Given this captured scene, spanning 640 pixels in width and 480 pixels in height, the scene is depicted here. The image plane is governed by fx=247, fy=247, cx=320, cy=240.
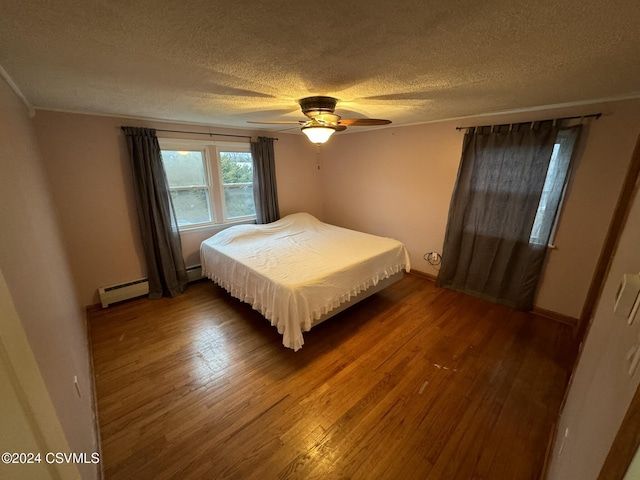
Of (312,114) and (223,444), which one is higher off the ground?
(312,114)

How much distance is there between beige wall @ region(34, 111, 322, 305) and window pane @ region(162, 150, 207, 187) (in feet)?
0.85

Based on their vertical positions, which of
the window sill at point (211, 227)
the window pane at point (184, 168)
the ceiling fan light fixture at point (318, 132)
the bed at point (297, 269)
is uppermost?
the ceiling fan light fixture at point (318, 132)

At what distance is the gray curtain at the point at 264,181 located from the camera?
3705 millimetres

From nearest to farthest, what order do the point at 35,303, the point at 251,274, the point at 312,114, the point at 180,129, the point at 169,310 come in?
1. the point at 35,303
2. the point at 312,114
3. the point at 251,274
4. the point at 169,310
5. the point at 180,129

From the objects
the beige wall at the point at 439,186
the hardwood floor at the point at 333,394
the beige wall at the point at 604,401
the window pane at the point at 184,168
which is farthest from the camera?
the window pane at the point at 184,168

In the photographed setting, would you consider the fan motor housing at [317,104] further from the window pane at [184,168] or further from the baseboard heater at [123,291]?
the baseboard heater at [123,291]

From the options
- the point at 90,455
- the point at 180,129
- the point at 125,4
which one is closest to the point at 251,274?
the point at 90,455

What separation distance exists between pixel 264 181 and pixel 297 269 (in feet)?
6.53

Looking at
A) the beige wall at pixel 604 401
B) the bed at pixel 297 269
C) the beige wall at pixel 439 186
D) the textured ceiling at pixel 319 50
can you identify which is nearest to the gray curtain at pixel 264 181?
the bed at pixel 297 269

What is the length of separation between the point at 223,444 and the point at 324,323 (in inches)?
53.7

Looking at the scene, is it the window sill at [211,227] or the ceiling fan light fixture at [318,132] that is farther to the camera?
the window sill at [211,227]

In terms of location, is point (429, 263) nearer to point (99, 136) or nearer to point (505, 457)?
point (505, 457)

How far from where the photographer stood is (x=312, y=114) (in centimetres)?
201

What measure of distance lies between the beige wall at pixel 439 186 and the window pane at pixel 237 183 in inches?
58.0
